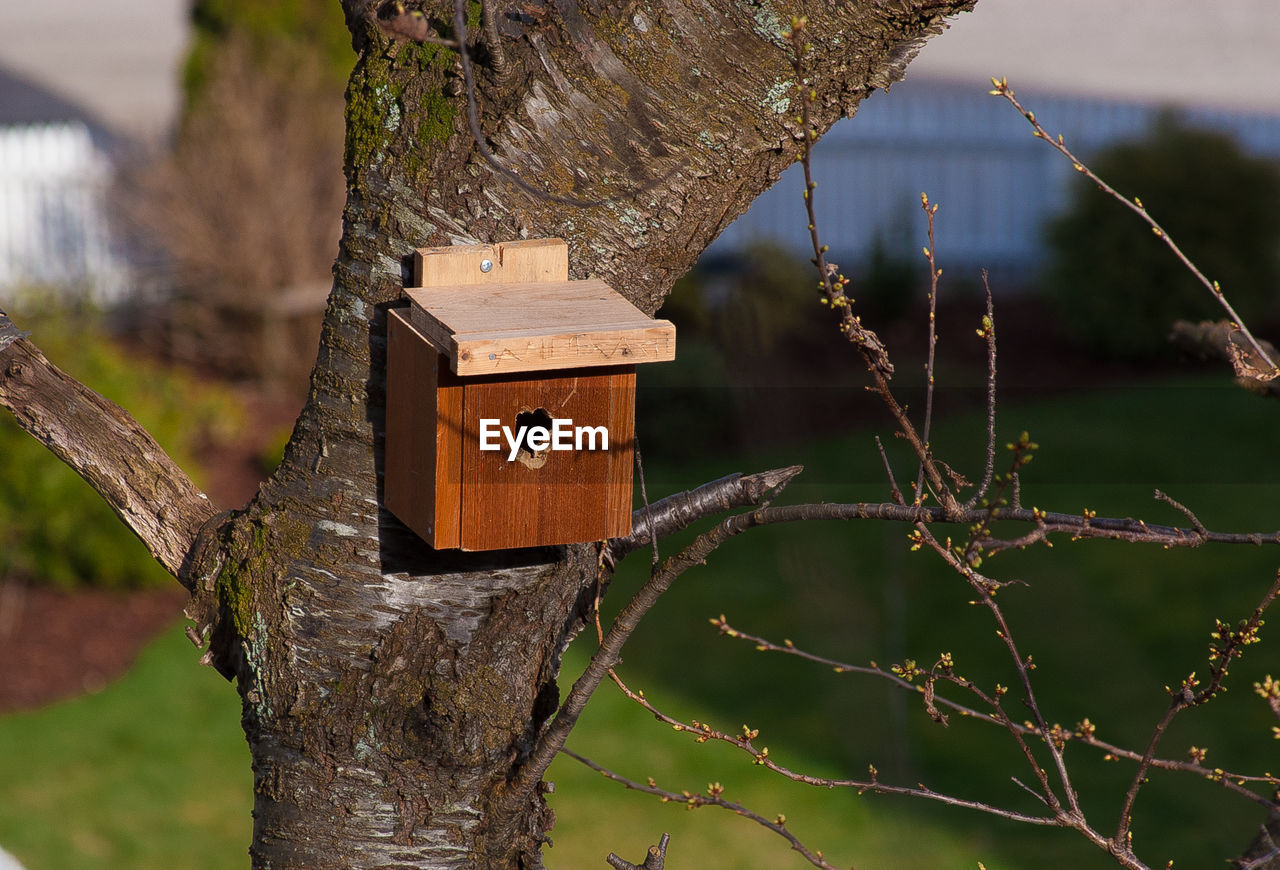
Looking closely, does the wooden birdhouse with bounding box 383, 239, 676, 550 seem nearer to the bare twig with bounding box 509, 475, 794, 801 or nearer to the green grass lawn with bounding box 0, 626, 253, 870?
the bare twig with bounding box 509, 475, 794, 801

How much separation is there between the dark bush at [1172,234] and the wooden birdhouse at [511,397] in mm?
7616

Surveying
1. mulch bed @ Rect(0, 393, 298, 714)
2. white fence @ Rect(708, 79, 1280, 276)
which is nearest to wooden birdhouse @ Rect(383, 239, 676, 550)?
mulch bed @ Rect(0, 393, 298, 714)

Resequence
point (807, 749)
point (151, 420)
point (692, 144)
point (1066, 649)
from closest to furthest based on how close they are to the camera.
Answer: point (692, 144) → point (807, 749) → point (1066, 649) → point (151, 420)

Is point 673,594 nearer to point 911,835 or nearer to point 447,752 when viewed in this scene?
point 911,835

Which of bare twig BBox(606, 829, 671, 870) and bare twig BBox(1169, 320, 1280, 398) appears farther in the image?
bare twig BBox(1169, 320, 1280, 398)

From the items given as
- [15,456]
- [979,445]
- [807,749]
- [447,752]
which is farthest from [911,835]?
[15,456]

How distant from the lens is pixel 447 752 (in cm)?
175

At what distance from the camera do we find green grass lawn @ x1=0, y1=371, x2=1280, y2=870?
4754mm

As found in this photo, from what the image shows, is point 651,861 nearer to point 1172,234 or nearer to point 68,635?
point 68,635

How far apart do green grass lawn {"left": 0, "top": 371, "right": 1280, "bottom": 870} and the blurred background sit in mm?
20

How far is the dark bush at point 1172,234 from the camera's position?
8602 millimetres

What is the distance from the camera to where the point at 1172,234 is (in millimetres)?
8438

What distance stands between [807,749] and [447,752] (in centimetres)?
375

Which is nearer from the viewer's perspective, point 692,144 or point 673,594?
point 692,144
